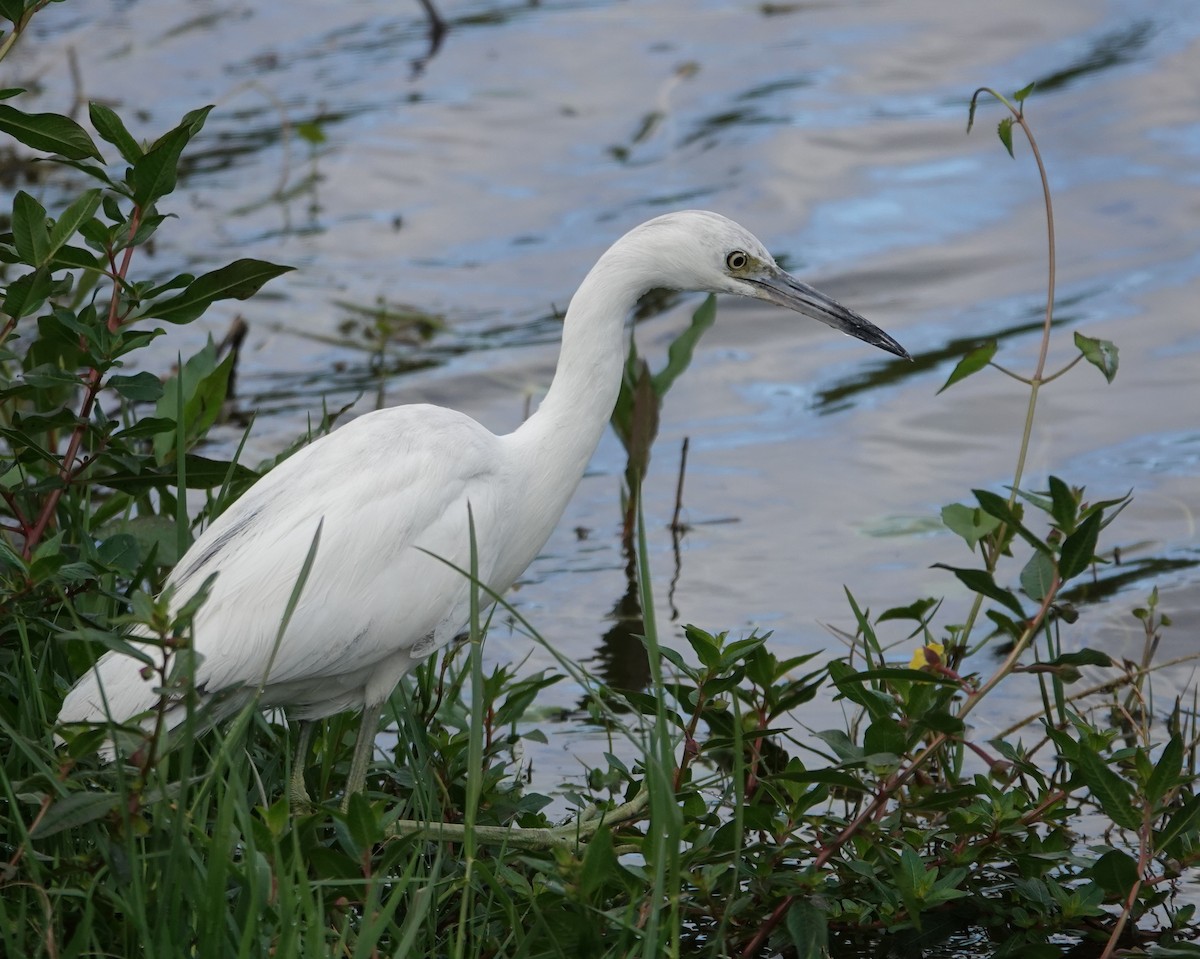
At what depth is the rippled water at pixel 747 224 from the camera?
5684 mm

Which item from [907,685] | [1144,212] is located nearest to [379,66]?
[1144,212]

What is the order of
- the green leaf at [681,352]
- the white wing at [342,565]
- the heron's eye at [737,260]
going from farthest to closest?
the green leaf at [681,352]
the heron's eye at [737,260]
the white wing at [342,565]

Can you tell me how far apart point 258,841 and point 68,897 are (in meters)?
0.42

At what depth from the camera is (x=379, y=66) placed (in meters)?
11.2

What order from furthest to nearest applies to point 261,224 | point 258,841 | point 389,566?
1. point 261,224
2. point 389,566
3. point 258,841

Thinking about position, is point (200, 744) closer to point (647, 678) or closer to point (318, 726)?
point (318, 726)

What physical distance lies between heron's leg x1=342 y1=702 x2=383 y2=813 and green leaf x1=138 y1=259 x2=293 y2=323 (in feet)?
3.11

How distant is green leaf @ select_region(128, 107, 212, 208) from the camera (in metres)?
3.24

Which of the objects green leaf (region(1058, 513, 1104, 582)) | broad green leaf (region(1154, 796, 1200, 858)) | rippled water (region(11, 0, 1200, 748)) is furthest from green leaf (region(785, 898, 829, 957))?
rippled water (region(11, 0, 1200, 748))

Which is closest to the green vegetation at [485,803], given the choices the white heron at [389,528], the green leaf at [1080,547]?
the green leaf at [1080,547]

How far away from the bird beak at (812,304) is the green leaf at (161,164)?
138 cm

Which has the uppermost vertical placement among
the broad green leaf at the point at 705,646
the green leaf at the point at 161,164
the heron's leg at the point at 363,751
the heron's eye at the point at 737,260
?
the green leaf at the point at 161,164

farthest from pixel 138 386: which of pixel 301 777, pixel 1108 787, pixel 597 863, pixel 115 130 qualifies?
pixel 1108 787

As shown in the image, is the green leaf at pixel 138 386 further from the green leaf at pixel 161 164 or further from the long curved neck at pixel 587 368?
the long curved neck at pixel 587 368
